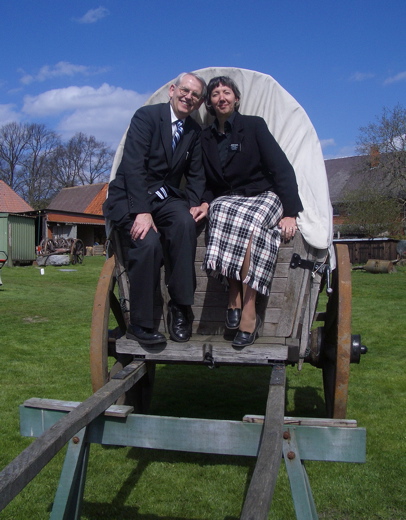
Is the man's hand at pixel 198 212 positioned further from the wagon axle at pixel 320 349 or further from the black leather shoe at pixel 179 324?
the wagon axle at pixel 320 349

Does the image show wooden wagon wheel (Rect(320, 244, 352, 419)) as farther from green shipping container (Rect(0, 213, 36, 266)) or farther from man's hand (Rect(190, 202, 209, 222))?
green shipping container (Rect(0, 213, 36, 266))

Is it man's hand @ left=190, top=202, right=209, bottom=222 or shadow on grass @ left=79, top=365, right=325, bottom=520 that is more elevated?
man's hand @ left=190, top=202, right=209, bottom=222

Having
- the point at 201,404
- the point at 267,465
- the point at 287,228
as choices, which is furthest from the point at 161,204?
the point at 201,404

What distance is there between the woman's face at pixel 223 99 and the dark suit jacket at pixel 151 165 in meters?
0.20

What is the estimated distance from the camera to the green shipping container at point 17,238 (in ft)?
84.5

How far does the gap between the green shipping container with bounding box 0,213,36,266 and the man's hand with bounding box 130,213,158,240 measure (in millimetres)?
23664

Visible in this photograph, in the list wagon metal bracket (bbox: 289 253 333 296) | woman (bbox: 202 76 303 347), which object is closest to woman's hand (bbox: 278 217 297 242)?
woman (bbox: 202 76 303 347)

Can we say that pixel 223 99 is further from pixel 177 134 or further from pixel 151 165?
pixel 151 165

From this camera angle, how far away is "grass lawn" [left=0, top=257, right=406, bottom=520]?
10.1 feet

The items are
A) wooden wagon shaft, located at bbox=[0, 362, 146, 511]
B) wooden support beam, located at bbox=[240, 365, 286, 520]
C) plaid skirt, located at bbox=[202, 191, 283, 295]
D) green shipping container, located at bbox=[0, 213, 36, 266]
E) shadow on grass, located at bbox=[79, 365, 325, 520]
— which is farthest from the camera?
green shipping container, located at bbox=[0, 213, 36, 266]

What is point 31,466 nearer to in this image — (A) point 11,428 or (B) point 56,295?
(A) point 11,428

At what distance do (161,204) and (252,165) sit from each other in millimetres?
668

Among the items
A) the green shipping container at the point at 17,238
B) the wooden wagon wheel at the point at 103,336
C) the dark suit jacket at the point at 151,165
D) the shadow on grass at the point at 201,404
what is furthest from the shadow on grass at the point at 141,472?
the green shipping container at the point at 17,238

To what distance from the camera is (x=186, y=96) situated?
3.55 meters
